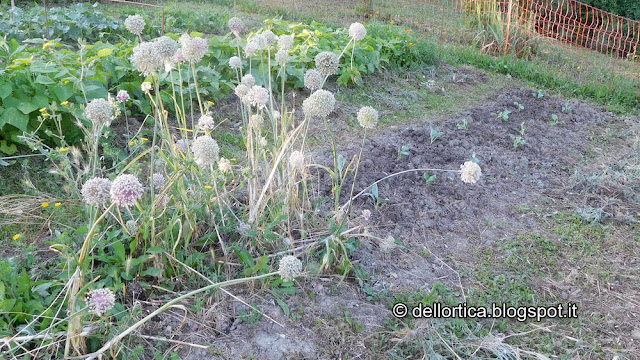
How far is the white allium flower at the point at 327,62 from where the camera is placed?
8.42 ft

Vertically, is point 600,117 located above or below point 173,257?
below

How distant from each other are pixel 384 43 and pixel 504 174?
7.98 feet

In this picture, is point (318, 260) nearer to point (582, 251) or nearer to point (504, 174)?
point (582, 251)

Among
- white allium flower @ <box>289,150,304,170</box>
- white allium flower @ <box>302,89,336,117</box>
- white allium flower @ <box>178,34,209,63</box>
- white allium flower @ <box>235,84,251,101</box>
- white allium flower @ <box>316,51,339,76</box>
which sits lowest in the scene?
white allium flower @ <box>289,150,304,170</box>

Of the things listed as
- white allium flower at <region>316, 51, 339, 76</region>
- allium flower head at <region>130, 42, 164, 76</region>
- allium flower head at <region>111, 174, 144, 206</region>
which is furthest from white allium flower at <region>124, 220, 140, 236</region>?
white allium flower at <region>316, 51, 339, 76</region>

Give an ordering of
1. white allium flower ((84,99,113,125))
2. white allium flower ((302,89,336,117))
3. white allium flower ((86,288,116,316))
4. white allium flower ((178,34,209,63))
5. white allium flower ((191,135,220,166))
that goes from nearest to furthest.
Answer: white allium flower ((86,288,116,316)) < white allium flower ((84,99,113,125)) < white allium flower ((191,135,220,166)) < white allium flower ((302,89,336,117)) < white allium flower ((178,34,209,63))

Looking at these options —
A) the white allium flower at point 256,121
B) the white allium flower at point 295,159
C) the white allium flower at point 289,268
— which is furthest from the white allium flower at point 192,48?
the white allium flower at point 289,268

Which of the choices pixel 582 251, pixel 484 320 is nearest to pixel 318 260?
pixel 484 320

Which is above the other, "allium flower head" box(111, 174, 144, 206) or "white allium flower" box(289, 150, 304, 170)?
"allium flower head" box(111, 174, 144, 206)

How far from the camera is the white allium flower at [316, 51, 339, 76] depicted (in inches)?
101

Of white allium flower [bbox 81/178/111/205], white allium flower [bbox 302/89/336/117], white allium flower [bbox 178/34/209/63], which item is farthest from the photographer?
white allium flower [bbox 178/34/209/63]

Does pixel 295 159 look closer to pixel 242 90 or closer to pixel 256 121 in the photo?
pixel 256 121

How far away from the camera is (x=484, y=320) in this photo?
2506 millimetres

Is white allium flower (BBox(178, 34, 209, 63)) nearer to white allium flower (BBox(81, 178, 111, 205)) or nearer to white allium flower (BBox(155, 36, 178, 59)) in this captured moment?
white allium flower (BBox(155, 36, 178, 59))
